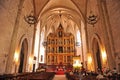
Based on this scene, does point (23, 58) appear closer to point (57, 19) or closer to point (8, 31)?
point (8, 31)

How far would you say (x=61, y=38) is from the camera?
1169 inches

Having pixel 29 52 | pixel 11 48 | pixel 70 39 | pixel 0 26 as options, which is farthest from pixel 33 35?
pixel 70 39

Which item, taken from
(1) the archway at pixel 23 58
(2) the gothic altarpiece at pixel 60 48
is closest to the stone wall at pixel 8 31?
(1) the archway at pixel 23 58

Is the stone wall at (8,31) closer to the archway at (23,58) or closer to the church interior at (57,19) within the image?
the church interior at (57,19)

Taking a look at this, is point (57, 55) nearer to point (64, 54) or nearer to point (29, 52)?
point (64, 54)

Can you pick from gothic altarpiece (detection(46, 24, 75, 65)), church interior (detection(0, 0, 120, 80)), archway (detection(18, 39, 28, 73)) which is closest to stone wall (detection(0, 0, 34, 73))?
church interior (detection(0, 0, 120, 80))

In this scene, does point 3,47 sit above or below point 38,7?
below

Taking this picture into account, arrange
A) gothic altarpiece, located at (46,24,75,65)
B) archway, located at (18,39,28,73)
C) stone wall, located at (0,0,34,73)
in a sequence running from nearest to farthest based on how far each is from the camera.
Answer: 1. stone wall, located at (0,0,34,73)
2. archway, located at (18,39,28,73)
3. gothic altarpiece, located at (46,24,75,65)

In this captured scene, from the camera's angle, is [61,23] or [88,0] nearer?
[88,0]

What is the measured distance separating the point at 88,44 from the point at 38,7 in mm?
9472

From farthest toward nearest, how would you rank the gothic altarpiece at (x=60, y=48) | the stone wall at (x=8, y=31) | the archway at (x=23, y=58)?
the gothic altarpiece at (x=60, y=48) < the archway at (x=23, y=58) < the stone wall at (x=8, y=31)

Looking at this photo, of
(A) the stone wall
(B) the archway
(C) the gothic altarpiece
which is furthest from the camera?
(C) the gothic altarpiece

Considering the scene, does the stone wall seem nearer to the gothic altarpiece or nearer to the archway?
the archway

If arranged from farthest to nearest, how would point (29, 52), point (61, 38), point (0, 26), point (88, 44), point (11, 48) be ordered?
point (61, 38)
point (88, 44)
point (29, 52)
point (11, 48)
point (0, 26)
